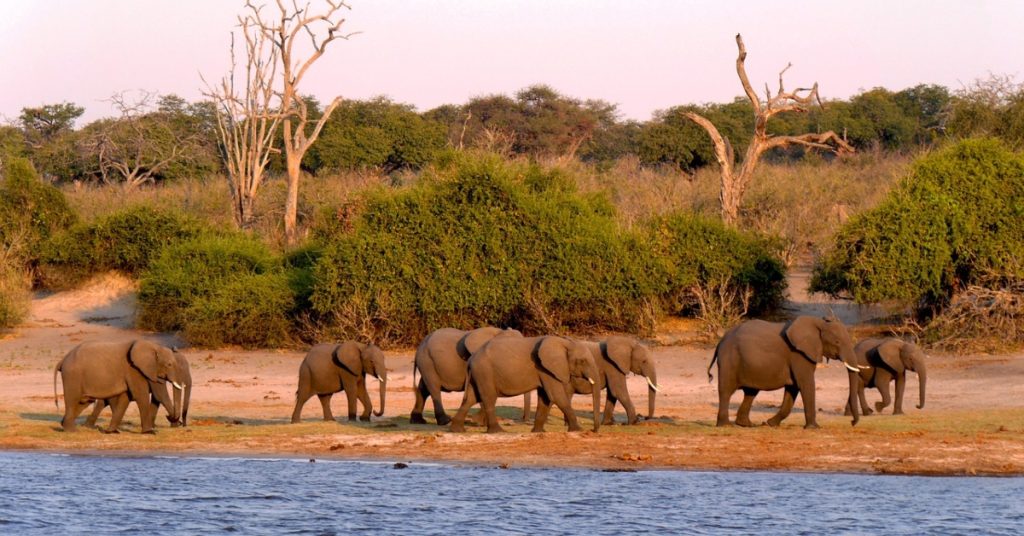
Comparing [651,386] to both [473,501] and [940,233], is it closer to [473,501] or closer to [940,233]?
[473,501]

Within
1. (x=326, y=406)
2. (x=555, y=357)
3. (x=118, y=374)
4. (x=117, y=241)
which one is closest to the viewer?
(x=555, y=357)

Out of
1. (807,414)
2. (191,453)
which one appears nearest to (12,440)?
(191,453)

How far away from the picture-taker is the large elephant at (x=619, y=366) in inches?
667

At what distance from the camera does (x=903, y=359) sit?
17672 millimetres

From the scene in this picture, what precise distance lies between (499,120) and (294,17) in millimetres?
21469

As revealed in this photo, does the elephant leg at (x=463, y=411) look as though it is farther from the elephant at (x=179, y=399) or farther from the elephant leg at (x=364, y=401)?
the elephant at (x=179, y=399)

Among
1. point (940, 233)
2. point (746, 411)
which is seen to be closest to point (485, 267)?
point (940, 233)

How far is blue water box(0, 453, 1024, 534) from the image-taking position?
1216 centimetres

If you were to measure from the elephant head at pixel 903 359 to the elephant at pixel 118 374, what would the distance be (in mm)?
8506

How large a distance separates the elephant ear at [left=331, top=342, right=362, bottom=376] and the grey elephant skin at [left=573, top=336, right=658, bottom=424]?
2.76m

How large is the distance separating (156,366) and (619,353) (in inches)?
211

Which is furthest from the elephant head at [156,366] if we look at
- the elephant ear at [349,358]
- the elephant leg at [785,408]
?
the elephant leg at [785,408]

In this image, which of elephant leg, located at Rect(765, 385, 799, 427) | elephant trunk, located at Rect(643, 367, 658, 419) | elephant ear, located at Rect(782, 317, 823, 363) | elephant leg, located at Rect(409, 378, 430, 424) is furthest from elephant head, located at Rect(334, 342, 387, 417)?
elephant ear, located at Rect(782, 317, 823, 363)

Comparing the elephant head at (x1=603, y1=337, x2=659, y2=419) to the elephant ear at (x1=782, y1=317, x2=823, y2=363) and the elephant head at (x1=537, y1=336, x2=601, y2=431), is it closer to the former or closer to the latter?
the elephant head at (x1=537, y1=336, x2=601, y2=431)
